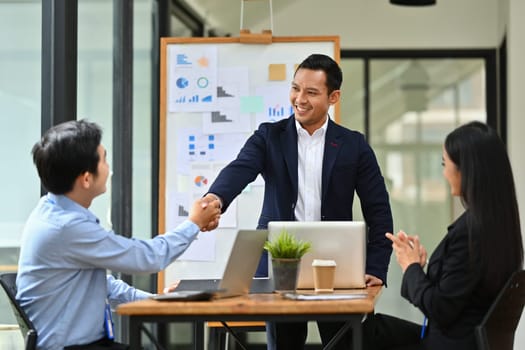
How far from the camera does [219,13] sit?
7445 mm

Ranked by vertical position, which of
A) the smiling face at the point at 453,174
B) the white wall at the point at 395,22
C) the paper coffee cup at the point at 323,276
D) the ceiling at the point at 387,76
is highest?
the white wall at the point at 395,22

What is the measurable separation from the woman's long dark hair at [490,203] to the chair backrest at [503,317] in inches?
1.5

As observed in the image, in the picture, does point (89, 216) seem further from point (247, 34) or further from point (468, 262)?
point (247, 34)

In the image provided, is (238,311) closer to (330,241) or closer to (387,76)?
(330,241)

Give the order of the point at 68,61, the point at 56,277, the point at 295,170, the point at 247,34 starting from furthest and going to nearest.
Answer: the point at 247,34 < the point at 68,61 < the point at 295,170 < the point at 56,277

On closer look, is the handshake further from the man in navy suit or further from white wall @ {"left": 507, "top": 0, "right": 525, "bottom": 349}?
white wall @ {"left": 507, "top": 0, "right": 525, "bottom": 349}

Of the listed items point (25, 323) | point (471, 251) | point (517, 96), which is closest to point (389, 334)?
point (471, 251)

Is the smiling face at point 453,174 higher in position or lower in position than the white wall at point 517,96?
lower

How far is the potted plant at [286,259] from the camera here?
10.2 feet

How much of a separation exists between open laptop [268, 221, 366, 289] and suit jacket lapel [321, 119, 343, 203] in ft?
1.82

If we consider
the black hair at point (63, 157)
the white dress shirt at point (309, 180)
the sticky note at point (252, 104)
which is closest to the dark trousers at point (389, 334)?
the white dress shirt at point (309, 180)

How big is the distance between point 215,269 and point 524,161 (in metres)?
2.73

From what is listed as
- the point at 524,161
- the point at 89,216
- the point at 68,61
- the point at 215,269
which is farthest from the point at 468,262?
the point at 524,161

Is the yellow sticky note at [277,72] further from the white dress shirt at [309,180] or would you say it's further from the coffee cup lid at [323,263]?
the coffee cup lid at [323,263]
